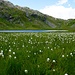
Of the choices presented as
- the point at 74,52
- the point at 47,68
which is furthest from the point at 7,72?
the point at 74,52

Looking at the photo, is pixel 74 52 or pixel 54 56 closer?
pixel 54 56

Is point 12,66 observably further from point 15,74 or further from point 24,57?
point 24,57

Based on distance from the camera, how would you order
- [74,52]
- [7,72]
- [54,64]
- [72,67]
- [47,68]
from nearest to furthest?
[7,72], [47,68], [72,67], [54,64], [74,52]

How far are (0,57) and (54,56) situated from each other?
2030mm

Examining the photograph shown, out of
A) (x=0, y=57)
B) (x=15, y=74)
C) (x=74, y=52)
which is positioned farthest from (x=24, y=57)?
(x=74, y=52)

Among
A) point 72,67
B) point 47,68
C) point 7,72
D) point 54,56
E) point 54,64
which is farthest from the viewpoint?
point 54,56

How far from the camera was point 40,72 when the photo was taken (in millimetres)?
5492

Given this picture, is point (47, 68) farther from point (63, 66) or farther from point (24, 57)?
point (24, 57)

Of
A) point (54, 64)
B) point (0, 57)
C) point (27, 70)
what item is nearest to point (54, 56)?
point (54, 64)

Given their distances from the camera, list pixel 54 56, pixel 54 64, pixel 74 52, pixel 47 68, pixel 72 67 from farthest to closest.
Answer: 1. pixel 74 52
2. pixel 54 56
3. pixel 54 64
4. pixel 72 67
5. pixel 47 68

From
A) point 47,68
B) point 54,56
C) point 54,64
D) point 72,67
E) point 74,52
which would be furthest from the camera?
point 74,52

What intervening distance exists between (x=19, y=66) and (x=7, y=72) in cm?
63

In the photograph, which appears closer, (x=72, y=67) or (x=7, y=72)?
(x=7, y=72)

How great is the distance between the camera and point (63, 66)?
6473 mm
